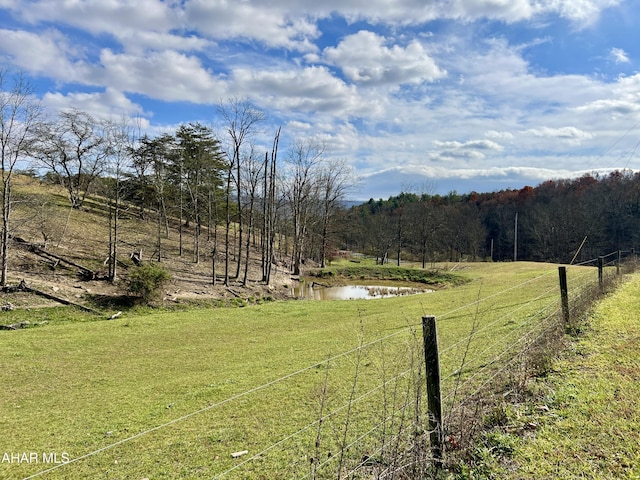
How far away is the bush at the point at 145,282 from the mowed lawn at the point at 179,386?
257 centimetres

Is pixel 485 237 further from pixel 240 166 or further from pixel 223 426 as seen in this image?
pixel 223 426

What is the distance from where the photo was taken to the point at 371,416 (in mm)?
5086

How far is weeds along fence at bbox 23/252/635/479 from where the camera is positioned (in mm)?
3404

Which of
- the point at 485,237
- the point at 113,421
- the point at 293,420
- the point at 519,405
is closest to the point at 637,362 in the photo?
Result: the point at 519,405

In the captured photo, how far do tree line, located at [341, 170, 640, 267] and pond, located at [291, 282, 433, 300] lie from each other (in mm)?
16305

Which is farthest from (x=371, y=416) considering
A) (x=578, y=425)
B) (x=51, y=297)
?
(x=51, y=297)

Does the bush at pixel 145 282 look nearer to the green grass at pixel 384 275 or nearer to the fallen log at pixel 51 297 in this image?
the fallen log at pixel 51 297

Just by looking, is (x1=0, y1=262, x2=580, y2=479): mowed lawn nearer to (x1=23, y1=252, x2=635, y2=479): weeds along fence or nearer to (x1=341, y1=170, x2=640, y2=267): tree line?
(x1=23, y1=252, x2=635, y2=479): weeds along fence

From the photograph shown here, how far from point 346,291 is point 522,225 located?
4883cm

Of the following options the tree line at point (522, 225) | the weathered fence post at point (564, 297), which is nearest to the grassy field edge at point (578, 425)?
the weathered fence post at point (564, 297)

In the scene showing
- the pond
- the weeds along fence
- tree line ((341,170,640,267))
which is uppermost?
tree line ((341,170,640,267))

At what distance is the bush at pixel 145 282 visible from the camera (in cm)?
1761

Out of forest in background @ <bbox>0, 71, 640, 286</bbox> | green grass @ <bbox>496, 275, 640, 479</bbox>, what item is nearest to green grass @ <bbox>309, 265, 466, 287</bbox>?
forest in background @ <bbox>0, 71, 640, 286</bbox>

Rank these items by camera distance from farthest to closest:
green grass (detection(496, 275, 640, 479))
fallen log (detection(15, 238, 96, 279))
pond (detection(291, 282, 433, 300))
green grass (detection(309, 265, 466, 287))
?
green grass (detection(309, 265, 466, 287)), pond (detection(291, 282, 433, 300)), fallen log (detection(15, 238, 96, 279)), green grass (detection(496, 275, 640, 479))
